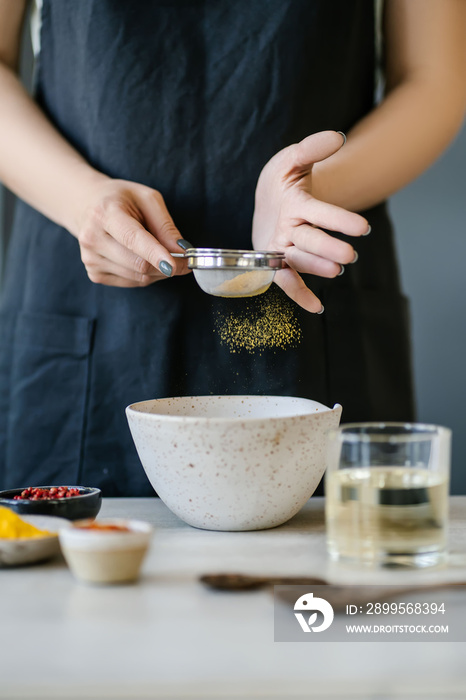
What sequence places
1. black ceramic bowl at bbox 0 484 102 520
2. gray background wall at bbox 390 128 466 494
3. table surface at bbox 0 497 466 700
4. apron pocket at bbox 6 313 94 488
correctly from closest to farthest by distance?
1. table surface at bbox 0 497 466 700
2. black ceramic bowl at bbox 0 484 102 520
3. apron pocket at bbox 6 313 94 488
4. gray background wall at bbox 390 128 466 494

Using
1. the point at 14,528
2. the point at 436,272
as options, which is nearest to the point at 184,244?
the point at 14,528

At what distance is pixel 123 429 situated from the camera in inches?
50.9

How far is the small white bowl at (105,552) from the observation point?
68 centimetres

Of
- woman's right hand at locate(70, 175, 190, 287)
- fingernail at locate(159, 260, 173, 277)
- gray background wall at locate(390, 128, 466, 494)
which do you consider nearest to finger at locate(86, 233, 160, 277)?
woman's right hand at locate(70, 175, 190, 287)

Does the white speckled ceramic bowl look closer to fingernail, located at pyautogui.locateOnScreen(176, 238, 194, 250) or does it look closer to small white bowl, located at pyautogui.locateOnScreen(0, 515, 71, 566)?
small white bowl, located at pyautogui.locateOnScreen(0, 515, 71, 566)

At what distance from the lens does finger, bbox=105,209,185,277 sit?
1.01 metres

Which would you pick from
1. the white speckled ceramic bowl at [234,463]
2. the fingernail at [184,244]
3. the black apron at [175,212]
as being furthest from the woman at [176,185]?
the white speckled ceramic bowl at [234,463]

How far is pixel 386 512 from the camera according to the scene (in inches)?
27.9

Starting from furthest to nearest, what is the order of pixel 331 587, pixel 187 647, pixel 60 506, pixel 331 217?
pixel 331 217 → pixel 60 506 → pixel 331 587 → pixel 187 647

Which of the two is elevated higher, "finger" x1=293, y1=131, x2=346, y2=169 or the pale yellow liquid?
"finger" x1=293, y1=131, x2=346, y2=169

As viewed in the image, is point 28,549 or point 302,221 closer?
point 28,549

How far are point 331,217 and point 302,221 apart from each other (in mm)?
100

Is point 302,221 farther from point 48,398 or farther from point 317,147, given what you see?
point 48,398

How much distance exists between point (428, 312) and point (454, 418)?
388 mm
